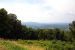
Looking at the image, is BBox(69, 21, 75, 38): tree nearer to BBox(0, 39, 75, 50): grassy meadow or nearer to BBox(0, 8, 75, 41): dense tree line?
BBox(0, 8, 75, 41): dense tree line

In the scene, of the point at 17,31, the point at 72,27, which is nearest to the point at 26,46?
the point at 17,31

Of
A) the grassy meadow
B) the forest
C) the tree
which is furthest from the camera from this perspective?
the tree

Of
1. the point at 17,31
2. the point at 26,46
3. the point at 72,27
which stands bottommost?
the point at 26,46

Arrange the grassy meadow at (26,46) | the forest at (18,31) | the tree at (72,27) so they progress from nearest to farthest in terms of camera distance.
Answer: the grassy meadow at (26,46), the forest at (18,31), the tree at (72,27)

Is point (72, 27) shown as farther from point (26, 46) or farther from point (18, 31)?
point (26, 46)

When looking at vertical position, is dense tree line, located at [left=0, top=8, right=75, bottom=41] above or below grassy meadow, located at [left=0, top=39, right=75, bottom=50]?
above

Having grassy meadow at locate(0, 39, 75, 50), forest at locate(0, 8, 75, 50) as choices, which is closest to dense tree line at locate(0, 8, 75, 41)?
forest at locate(0, 8, 75, 50)

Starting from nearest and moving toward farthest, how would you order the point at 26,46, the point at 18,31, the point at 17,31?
the point at 26,46 < the point at 17,31 < the point at 18,31

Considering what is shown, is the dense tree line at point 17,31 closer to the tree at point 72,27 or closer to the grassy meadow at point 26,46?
the tree at point 72,27

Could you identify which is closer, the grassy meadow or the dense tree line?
the grassy meadow

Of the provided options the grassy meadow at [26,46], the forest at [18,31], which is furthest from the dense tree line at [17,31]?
the grassy meadow at [26,46]

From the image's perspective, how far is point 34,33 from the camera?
237ft

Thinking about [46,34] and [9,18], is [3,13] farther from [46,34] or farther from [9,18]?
[46,34]

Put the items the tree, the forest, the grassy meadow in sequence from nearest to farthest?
the grassy meadow
the forest
the tree
